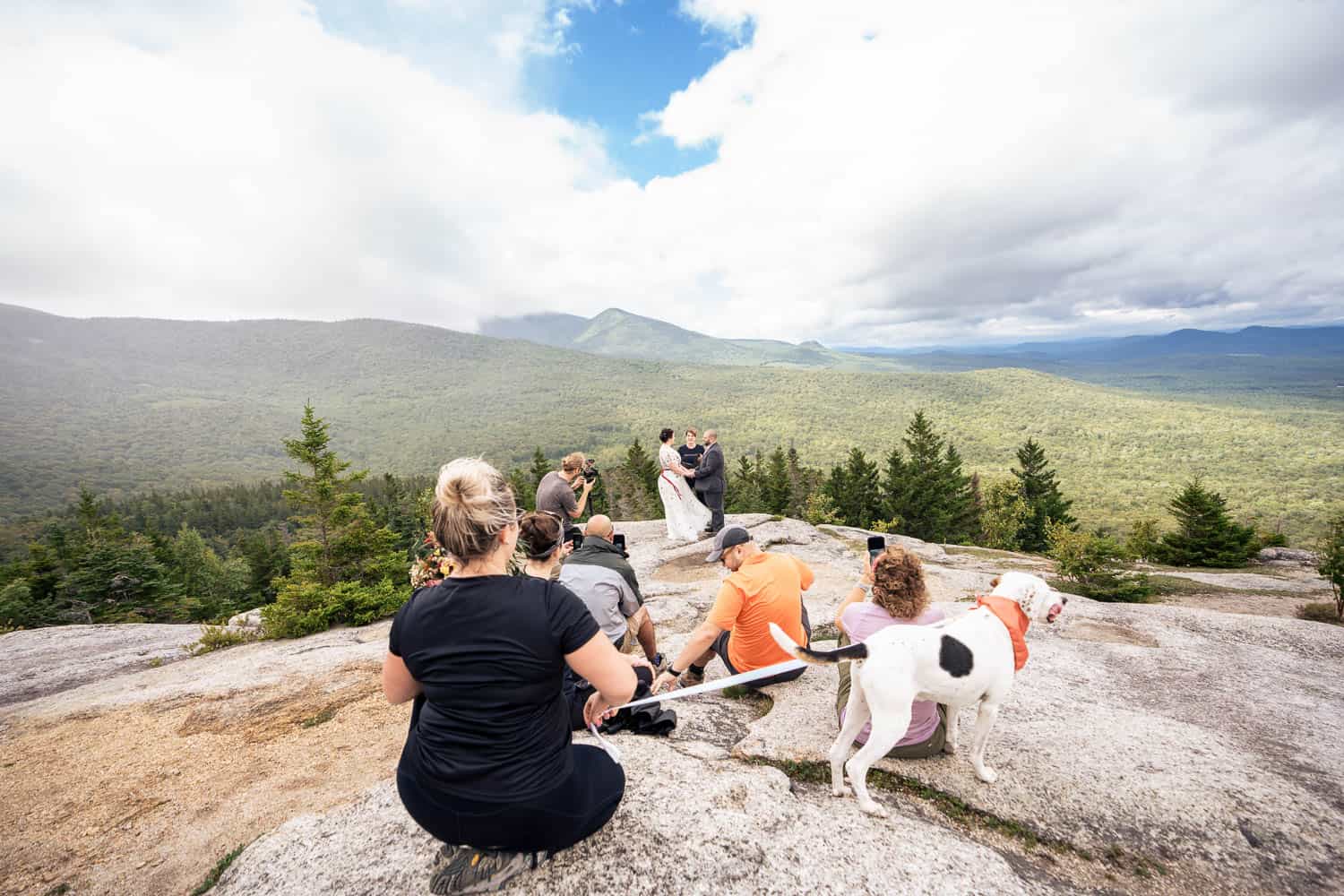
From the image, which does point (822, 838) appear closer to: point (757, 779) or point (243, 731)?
point (757, 779)

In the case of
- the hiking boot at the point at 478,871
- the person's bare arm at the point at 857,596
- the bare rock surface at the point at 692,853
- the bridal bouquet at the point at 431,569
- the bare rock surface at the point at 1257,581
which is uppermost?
the bridal bouquet at the point at 431,569

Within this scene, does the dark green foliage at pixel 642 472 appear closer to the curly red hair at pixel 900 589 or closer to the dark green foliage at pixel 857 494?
the dark green foliage at pixel 857 494

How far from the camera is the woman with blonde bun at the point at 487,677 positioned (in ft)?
7.63

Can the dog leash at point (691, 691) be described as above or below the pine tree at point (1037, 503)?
above

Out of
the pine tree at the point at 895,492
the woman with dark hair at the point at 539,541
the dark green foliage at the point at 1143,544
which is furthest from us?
the pine tree at the point at 895,492

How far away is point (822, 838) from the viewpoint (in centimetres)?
315

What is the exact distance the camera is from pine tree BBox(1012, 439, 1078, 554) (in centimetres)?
4597

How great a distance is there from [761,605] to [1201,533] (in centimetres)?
2997

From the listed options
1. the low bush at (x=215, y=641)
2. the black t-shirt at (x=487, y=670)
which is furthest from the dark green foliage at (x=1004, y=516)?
the black t-shirt at (x=487, y=670)

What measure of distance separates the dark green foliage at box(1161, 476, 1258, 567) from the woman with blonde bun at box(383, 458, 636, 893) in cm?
2684

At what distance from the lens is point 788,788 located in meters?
3.72

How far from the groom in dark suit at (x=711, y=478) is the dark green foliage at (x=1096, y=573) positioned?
7.12 m

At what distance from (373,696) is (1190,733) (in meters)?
8.67

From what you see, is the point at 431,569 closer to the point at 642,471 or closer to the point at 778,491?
the point at 778,491
